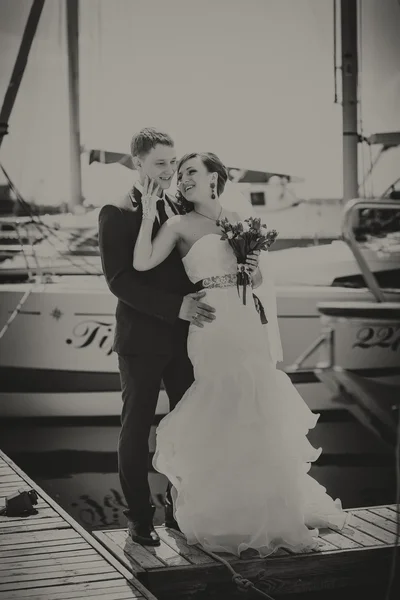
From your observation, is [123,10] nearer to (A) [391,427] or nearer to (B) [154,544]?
(A) [391,427]

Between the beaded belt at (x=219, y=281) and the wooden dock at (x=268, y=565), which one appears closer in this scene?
the wooden dock at (x=268, y=565)

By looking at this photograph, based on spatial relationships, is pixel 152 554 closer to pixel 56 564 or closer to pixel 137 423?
pixel 56 564

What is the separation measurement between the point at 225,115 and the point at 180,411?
5423 mm

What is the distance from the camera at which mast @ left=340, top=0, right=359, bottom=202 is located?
868 centimetres

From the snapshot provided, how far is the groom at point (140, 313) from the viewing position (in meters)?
3.49

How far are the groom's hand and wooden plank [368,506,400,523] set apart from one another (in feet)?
3.50

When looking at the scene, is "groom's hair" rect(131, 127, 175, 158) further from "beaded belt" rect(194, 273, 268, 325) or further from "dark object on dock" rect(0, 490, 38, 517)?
"dark object on dock" rect(0, 490, 38, 517)

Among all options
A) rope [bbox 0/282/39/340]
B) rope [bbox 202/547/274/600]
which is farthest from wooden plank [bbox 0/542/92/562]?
rope [bbox 0/282/39/340]

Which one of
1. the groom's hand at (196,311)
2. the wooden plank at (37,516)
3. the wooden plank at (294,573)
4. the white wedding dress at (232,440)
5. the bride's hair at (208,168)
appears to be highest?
the bride's hair at (208,168)

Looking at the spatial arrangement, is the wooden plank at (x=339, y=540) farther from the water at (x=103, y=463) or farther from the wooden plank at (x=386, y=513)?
the water at (x=103, y=463)

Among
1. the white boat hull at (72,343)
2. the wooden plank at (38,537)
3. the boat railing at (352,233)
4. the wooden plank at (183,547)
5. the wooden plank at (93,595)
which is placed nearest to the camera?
the wooden plank at (93,595)

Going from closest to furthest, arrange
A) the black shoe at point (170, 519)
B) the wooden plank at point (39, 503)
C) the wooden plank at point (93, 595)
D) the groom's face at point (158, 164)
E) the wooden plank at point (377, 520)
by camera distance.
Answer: the wooden plank at point (93, 595), the groom's face at point (158, 164), the black shoe at point (170, 519), the wooden plank at point (377, 520), the wooden plank at point (39, 503)

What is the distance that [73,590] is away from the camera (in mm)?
3121

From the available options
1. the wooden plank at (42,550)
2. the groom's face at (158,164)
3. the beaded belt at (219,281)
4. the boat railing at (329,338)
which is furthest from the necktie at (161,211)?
the boat railing at (329,338)
